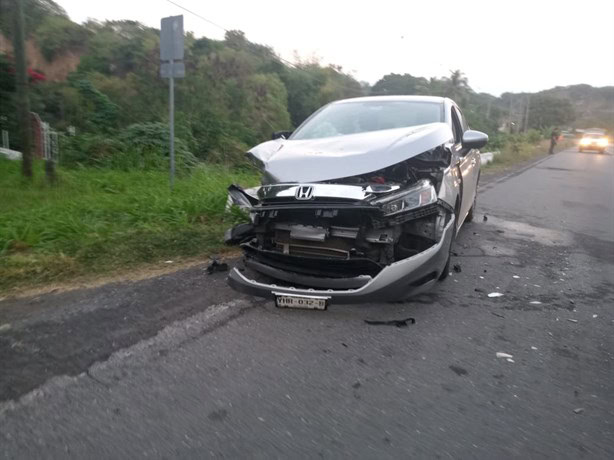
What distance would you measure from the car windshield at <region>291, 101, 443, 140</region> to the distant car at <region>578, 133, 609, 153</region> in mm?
38167

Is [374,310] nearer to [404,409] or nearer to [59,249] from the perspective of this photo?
[404,409]

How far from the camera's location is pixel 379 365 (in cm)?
327

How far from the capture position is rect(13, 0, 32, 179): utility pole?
Answer: 8.00 meters

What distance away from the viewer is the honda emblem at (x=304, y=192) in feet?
12.4

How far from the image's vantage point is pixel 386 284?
352 cm

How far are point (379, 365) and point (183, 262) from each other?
2754mm

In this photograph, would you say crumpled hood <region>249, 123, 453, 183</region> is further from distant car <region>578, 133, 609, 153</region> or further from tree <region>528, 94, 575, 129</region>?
tree <region>528, 94, 575, 129</region>

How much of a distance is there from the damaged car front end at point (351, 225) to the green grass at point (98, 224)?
1.75 metres

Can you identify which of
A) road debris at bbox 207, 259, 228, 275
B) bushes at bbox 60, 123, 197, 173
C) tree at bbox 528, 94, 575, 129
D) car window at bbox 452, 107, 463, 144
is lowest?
road debris at bbox 207, 259, 228, 275

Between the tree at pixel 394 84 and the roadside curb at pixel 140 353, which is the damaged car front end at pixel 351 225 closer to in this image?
the roadside curb at pixel 140 353

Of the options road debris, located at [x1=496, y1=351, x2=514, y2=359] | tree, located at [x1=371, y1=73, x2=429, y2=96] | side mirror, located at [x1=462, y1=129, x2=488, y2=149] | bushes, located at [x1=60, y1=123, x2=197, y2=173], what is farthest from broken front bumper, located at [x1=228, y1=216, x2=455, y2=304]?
tree, located at [x1=371, y1=73, x2=429, y2=96]

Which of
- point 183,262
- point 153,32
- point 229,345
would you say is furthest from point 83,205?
point 153,32

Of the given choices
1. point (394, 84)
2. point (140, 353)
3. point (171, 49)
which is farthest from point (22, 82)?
point (394, 84)

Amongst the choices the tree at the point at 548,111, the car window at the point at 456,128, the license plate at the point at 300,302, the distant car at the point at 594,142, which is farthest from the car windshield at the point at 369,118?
the tree at the point at 548,111
